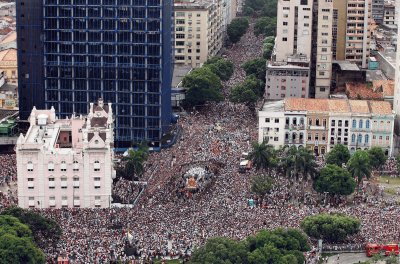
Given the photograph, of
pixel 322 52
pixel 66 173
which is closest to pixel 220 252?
pixel 66 173

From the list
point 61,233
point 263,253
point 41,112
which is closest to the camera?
point 263,253

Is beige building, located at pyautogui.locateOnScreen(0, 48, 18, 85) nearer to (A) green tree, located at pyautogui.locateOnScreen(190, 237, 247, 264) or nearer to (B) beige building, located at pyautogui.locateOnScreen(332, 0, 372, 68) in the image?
(B) beige building, located at pyautogui.locateOnScreen(332, 0, 372, 68)

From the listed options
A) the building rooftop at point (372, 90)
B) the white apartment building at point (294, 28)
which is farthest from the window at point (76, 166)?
the white apartment building at point (294, 28)

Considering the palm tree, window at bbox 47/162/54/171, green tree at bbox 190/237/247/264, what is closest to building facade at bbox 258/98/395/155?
the palm tree

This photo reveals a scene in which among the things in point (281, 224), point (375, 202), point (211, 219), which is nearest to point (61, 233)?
point (211, 219)

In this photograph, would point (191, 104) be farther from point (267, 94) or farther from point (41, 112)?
point (41, 112)

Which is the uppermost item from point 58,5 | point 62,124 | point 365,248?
point 58,5

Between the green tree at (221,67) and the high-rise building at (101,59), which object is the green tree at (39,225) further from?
the green tree at (221,67)
